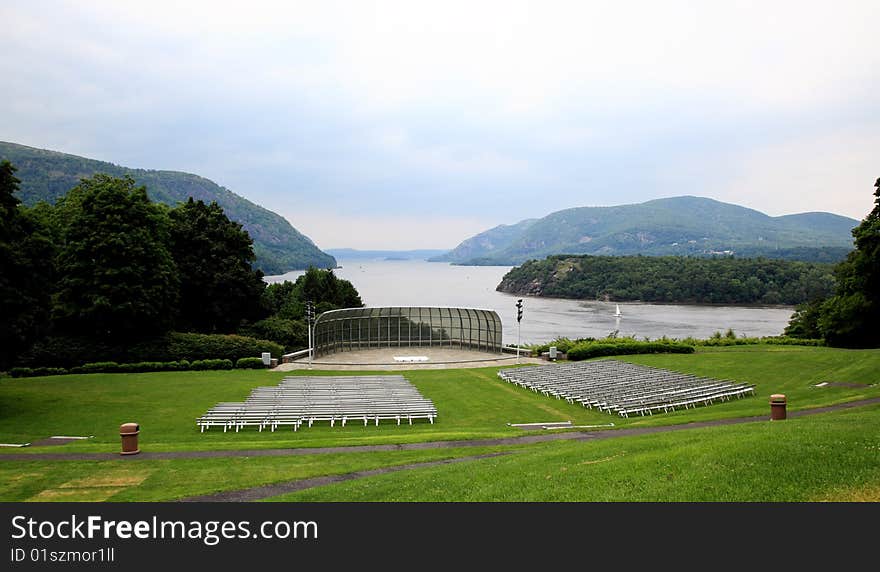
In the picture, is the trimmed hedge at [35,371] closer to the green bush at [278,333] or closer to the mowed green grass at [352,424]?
the mowed green grass at [352,424]

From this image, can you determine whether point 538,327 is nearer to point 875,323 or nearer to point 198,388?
point 875,323

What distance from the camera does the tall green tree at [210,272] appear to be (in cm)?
4631

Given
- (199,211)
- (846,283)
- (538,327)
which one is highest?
(199,211)

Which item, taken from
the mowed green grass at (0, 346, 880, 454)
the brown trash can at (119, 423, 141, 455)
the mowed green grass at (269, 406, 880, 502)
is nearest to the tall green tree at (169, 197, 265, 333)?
the mowed green grass at (0, 346, 880, 454)

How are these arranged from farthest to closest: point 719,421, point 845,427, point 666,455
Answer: point 719,421 < point 845,427 < point 666,455

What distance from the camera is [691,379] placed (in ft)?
99.3

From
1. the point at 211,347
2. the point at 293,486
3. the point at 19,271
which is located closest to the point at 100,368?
the point at 211,347

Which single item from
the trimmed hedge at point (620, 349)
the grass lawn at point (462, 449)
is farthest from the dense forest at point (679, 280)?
the grass lawn at point (462, 449)

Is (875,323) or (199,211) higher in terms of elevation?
(199,211)

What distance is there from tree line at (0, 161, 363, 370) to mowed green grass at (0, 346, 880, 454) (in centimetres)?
332

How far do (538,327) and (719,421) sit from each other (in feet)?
228

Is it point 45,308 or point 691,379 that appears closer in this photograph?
point 45,308

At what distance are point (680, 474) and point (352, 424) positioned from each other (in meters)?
14.1
